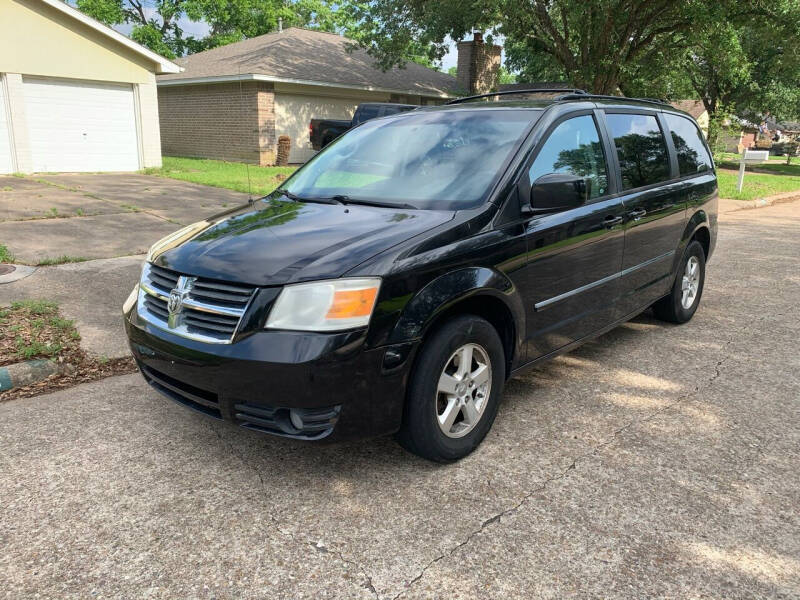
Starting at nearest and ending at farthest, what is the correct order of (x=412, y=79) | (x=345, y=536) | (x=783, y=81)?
(x=345, y=536) → (x=412, y=79) → (x=783, y=81)

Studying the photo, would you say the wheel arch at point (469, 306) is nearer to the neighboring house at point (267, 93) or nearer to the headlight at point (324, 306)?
the headlight at point (324, 306)

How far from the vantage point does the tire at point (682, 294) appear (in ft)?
17.9

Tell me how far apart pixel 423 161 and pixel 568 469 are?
1952mm

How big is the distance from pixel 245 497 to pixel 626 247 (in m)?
2.97

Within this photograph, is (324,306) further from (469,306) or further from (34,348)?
(34,348)

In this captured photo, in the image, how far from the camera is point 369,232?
10.2 ft

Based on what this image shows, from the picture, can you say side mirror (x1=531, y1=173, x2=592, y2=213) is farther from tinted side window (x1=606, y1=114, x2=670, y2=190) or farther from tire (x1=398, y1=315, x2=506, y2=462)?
tinted side window (x1=606, y1=114, x2=670, y2=190)

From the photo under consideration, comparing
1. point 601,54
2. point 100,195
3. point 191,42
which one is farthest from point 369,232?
point 191,42

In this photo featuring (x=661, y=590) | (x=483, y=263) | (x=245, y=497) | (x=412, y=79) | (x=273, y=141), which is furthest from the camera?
(x=412, y=79)

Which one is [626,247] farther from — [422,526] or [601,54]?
[601,54]

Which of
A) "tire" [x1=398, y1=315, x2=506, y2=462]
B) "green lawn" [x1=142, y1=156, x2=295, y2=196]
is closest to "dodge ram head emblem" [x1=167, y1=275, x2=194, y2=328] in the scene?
"tire" [x1=398, y1=315, x2=506, y2=462]

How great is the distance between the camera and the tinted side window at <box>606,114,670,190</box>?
175 inches

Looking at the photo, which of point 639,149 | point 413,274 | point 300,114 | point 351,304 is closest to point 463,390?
point 413,274

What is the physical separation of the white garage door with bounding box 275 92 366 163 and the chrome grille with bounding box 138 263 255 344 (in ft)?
64.4
